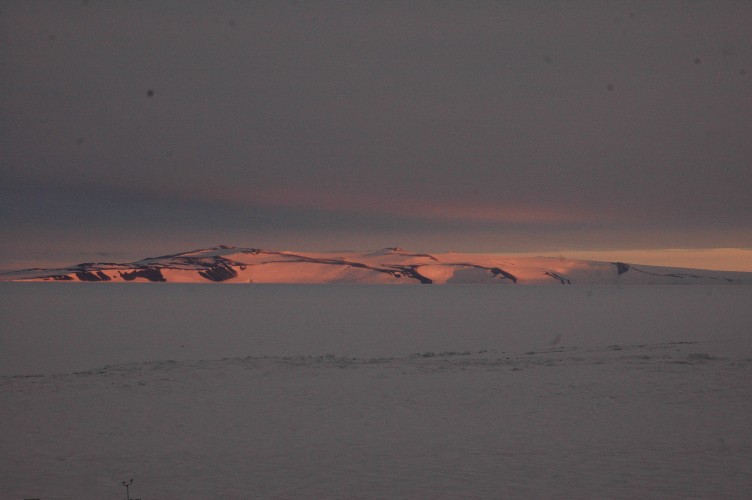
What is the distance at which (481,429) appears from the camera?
14.1 m

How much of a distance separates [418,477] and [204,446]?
4205mm

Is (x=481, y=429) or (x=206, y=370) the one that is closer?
(x=481, y=429)

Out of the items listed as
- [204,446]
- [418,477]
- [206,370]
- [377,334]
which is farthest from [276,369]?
[377,334]

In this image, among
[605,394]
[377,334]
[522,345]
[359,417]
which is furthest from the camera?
[377,334]

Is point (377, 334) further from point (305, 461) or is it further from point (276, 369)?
point (305, 461)

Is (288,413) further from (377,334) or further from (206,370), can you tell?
(377,334)

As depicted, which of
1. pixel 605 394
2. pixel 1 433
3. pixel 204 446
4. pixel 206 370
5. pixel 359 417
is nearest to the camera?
pixel 204 446

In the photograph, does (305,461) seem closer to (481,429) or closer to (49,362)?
(481,429)

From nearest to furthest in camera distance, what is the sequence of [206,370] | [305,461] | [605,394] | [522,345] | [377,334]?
[305,461] → [605,394] → [206,370] → [522,345] → [377,334]

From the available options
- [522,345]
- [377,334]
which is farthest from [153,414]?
[377,334]

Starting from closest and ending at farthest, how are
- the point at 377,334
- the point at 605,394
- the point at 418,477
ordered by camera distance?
the point at 418,477 → the point at 605,394 → the point at 377,334

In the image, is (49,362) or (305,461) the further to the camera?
(49,362)

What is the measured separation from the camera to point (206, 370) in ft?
74.1

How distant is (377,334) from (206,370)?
63.2ft
